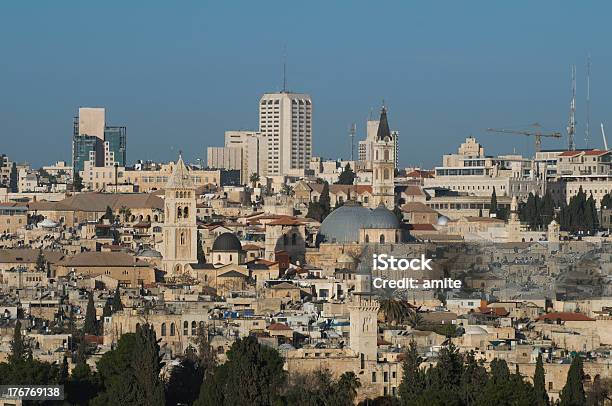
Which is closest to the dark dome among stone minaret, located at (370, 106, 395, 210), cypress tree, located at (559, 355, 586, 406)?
stone minaret, located at (370, 106, 395, 210)

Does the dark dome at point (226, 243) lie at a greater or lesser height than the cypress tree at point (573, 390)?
greater

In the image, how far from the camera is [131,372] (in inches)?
1866

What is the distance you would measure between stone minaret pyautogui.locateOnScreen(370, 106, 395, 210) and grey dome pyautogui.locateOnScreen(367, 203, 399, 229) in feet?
38.8

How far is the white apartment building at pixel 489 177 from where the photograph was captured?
119375 millimetres

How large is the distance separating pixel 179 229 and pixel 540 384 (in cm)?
3836

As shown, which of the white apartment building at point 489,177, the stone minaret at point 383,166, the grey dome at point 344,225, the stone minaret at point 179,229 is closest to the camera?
the stone minaret at point 179,229

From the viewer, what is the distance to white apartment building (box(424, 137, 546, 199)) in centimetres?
11938

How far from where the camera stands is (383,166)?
342ft

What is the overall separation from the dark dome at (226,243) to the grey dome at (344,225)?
205 inches

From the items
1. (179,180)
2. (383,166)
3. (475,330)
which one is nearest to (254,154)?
(383,166)

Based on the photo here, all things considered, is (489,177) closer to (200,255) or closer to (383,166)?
(383,166)

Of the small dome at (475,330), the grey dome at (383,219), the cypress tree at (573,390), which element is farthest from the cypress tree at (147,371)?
the grey dome at (383,219)

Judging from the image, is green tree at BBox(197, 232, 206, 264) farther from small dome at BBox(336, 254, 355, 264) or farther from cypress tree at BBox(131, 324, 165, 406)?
cypress tree at BBox(131, 324, 165, 406)

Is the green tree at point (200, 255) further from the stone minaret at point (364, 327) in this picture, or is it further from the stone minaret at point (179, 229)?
the stone minaret at point (364, 327)
